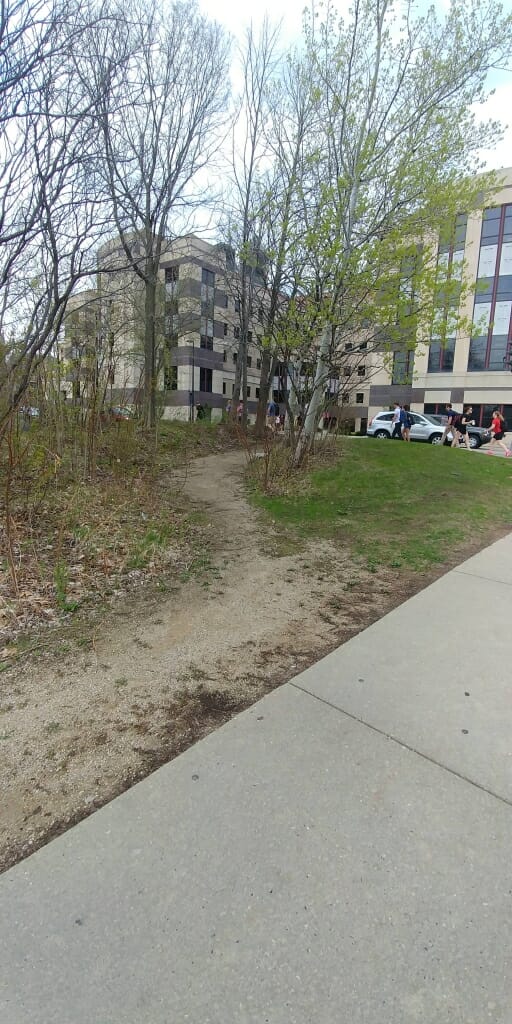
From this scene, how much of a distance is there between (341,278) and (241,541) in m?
4.66

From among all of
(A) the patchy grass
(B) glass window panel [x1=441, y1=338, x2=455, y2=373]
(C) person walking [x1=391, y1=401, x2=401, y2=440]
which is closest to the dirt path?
(A) the patchy grass

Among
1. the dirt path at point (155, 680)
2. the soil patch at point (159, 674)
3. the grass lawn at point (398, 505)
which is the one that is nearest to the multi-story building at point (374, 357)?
the grass lawn at point (398, 505)

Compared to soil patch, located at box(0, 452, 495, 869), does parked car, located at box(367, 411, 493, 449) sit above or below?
above

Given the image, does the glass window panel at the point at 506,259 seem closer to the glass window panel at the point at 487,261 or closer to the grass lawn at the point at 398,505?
the glass window panel at the point at 487,261

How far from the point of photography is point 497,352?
35219mm

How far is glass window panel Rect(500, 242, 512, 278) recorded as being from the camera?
33.5 m

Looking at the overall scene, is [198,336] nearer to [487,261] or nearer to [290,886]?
[487,261]

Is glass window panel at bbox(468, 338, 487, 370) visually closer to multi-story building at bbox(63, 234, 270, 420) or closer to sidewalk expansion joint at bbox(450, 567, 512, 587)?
multi-story building at bbox(63, 234, 270, 420)

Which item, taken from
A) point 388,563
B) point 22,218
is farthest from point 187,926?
point 22,218

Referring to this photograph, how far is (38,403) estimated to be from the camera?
695 centimetres

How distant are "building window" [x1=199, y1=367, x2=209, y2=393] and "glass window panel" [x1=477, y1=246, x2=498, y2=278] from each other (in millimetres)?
22726

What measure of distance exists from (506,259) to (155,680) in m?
40.7

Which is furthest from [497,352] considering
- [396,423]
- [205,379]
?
[205,379]

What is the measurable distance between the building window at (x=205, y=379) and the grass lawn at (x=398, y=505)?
3298 centimetres
